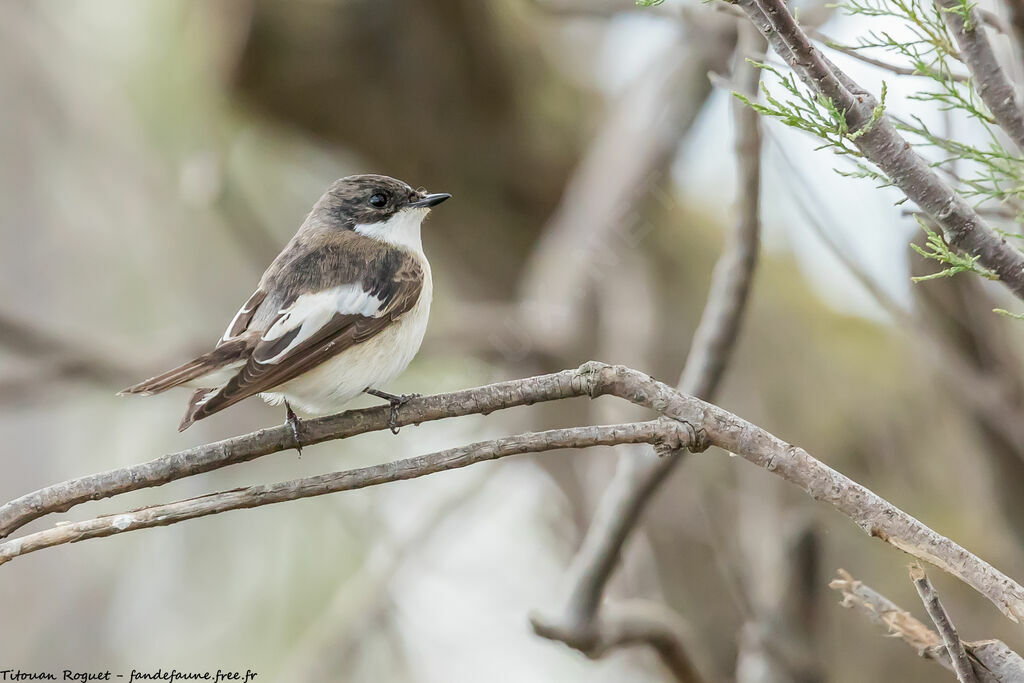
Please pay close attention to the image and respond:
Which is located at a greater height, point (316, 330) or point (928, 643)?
point (928, 643)

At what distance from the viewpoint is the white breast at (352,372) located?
2.97 metres

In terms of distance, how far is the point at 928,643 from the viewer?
2109 mm

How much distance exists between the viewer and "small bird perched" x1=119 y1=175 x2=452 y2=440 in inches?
108

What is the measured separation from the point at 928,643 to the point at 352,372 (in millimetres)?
1719

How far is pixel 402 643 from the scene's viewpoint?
506 centimetres

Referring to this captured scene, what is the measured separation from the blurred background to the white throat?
0.95 meters

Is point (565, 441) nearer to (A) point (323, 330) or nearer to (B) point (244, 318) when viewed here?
(A) point (323, 330)

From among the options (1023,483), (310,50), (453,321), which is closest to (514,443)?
(1023,483)

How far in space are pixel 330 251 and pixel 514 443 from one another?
1.72m

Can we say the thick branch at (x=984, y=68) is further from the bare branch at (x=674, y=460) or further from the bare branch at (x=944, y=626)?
the bare branch at (x=674, y=460)

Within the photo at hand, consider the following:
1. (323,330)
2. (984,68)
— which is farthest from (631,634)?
(984,68)

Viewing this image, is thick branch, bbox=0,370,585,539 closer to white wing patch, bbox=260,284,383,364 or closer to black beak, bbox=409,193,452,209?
white wing patch, bbox=260,284,383,364

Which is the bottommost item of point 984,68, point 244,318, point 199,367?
point 199,367

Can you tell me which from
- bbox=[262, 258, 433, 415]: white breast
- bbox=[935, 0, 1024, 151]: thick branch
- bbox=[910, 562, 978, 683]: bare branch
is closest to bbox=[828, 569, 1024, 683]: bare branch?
bbox=[910, 562, 978, 683]: bare branch
